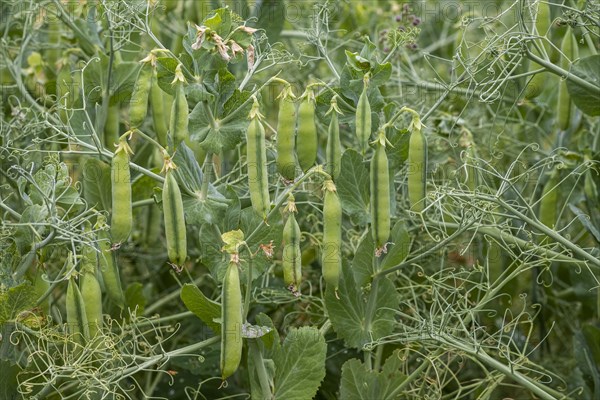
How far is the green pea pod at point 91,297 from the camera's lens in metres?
1.87

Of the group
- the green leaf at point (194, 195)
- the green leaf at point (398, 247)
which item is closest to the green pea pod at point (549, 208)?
the green leaf at point (398, 247)

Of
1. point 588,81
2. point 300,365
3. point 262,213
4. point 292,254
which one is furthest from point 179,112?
point 588,81

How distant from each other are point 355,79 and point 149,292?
39.9 inches

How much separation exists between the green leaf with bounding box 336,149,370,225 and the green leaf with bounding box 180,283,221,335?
13.6 inches

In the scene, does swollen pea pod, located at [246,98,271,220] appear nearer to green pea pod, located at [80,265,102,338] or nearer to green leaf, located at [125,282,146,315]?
green pea pod, located at [80,265,102,338]

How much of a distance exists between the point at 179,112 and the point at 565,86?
3.62 ft

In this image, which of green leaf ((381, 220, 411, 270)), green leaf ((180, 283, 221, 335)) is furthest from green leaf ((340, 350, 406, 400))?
green leaf ((180, 283, 221, 335))

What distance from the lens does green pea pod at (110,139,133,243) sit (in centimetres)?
169

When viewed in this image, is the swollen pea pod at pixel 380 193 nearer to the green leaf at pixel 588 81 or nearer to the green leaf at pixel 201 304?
the green leaf at pixel 201 304

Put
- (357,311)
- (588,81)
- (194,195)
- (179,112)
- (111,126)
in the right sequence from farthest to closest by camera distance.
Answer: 1. (111,126)
2. (588,81)
3. (357,311)
4. (194,195)
5. (179,112)

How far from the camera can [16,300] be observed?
184 centimetres

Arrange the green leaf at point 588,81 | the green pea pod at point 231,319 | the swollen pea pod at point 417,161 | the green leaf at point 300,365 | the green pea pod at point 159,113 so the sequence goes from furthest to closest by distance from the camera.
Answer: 1. the green leaf at point 588,81
2. the green pea pod at point 159,113
3. the green leaf at point 300,365
4. the swollen pea pod at point 417,161
5. the green pea pod at point 231,319

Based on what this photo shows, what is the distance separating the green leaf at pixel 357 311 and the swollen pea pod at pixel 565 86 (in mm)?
723

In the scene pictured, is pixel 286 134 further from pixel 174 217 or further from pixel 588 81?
pixel 588 81
